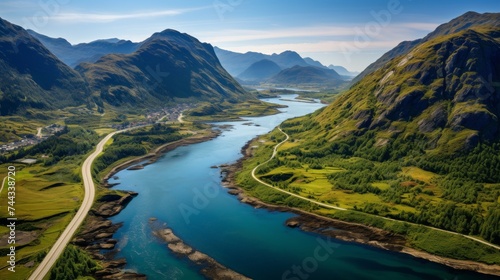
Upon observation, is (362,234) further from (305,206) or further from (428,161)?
(428,161)

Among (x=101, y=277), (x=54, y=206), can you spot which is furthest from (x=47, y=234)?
(x=101, y=277)

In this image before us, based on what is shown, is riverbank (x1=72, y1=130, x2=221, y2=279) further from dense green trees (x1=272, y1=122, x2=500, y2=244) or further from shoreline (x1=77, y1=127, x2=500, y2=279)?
dense green trees (x1=272, y1=122, x2=500, y2=244)

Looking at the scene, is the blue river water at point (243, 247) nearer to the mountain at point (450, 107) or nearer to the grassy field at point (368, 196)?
the grassy field at point (368, 196)

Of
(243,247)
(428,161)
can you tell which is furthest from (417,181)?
(243,247)

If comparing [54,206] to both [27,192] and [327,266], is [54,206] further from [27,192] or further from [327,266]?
[327,266]

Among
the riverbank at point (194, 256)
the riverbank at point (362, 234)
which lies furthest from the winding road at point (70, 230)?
the riverbank at point (362, 234)

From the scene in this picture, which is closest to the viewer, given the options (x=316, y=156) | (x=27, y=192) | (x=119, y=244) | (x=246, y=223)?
(x=119, y=244)
